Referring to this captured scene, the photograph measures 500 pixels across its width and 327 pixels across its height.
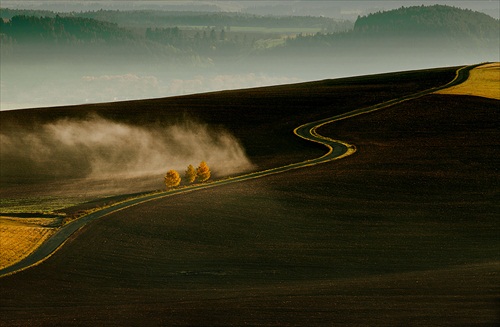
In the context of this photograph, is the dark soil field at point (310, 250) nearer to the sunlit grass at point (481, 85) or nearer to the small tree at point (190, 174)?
the small tree at point (190, 174)

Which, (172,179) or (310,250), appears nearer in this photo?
(310,250)

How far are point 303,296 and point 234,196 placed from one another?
91.9 feet

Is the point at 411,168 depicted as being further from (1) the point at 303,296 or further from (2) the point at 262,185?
(1) the point at 303,296

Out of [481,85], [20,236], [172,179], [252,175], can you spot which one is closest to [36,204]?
[172,179]

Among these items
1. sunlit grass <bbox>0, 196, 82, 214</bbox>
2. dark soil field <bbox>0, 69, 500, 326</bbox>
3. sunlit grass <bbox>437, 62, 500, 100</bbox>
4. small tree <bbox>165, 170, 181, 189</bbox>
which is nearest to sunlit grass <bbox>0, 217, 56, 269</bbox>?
dark soil field <bbox>0, 69, 500, 326</bbox>

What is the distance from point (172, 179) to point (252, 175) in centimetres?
1014

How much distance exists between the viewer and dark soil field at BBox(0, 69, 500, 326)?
147ft

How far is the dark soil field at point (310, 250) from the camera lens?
44.9 m

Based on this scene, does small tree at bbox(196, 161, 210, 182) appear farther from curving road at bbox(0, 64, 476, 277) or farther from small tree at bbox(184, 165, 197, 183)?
curving road at bbox(0, 64, 476, 277)

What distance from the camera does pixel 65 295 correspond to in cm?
5088

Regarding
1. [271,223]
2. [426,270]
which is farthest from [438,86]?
[426,270]

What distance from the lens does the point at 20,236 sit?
66.6 meters

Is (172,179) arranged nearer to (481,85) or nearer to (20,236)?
(20,236)

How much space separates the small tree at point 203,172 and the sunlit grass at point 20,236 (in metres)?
23.6
